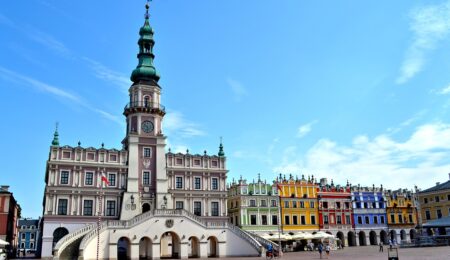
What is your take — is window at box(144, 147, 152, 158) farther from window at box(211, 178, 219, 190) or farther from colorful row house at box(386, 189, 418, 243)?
colorful row house at box(386, 189, 418, 243)

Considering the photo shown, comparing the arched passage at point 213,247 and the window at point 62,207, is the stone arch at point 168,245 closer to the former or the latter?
the arched passage at point 213,247

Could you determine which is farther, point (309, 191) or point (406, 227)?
point (406, 227)

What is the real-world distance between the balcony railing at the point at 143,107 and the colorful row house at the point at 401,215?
163 ft

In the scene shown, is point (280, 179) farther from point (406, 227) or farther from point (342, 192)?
point (406, 227)

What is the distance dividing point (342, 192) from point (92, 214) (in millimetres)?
45638

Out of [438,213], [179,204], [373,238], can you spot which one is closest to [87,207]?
[179,204]

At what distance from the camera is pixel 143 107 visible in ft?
183

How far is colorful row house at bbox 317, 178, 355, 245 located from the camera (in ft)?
243

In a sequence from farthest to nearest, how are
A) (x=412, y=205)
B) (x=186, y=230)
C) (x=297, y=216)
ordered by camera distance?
(x=412, y=205) → (x=297, y=216) → (x=186, y=230)

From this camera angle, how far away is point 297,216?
7138 cm

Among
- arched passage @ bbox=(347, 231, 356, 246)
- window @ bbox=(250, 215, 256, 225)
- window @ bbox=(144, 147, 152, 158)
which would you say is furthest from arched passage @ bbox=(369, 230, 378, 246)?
window @ bbox=(144, 147, 152, 158)

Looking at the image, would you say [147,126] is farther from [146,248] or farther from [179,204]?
[146,248]

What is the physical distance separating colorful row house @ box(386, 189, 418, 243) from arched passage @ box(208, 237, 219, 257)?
136 ft

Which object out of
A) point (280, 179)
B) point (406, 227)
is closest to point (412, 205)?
point (406, 227)
